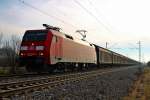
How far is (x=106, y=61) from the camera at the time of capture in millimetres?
51625

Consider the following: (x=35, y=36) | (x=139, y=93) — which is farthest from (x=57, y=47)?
(x=139, y=93)

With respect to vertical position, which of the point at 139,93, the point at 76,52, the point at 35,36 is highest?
the point at 35,36

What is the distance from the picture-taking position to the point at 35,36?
22844 mm

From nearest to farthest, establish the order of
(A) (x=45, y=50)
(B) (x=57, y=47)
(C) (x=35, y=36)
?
1. (A) (x=45, y=50)
2. (C) (x=35, y=36)
3. (B) (x=57, y=47)

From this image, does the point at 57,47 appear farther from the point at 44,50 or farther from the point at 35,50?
the point at 35,50

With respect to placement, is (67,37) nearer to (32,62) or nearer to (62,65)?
(62,65)

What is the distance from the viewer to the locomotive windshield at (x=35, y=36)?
22594mm

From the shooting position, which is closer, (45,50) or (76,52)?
(45,50)

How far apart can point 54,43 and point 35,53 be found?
177 cm

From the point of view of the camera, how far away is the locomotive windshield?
2259cm

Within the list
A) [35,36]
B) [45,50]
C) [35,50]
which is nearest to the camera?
[45,50]

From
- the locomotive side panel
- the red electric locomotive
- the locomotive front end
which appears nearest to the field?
the red electric locomotive

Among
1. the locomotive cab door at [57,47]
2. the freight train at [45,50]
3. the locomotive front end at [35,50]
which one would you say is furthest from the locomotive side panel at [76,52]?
the locomotive front end at [35,50]

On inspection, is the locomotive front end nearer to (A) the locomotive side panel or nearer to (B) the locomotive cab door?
(B) the locomotive cab door
